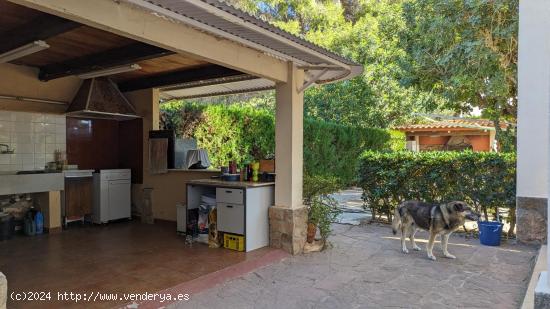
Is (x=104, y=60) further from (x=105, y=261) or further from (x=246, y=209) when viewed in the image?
(x=246, y=209)

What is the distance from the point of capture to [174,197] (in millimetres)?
7859

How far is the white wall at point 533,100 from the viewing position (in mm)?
6020

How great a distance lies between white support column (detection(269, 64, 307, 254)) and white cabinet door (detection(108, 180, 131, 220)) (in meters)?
3.71

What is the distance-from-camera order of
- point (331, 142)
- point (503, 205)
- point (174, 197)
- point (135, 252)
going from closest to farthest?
1. point (135, 252)
2. point (503, 205)
3. point (174, 197)
4. point (331, 142)

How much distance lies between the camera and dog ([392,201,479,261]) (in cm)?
551

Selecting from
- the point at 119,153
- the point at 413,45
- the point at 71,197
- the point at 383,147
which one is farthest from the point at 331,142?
the point at 71,197

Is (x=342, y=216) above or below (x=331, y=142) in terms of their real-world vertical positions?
below

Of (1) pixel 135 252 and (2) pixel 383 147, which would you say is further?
(2) pixel 383 147

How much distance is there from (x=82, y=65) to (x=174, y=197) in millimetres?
3126

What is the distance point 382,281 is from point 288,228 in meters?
1.62

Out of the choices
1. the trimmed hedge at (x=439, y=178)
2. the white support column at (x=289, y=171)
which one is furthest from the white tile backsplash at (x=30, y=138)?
the trimmed hedge at (x=439, y=178)

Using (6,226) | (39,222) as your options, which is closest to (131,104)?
(39,222)

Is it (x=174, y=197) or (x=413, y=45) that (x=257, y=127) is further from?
(x=413, y=45)

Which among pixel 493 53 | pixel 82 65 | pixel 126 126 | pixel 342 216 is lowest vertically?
pixel 342 216
